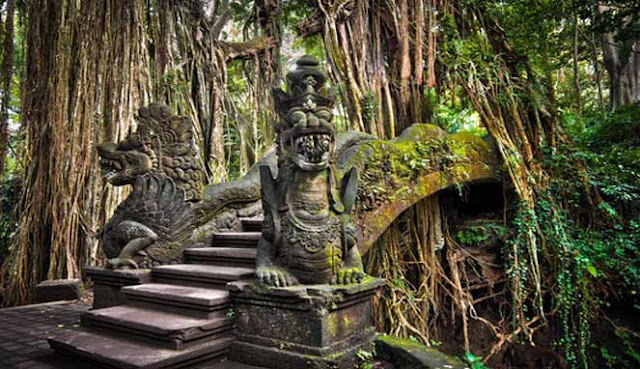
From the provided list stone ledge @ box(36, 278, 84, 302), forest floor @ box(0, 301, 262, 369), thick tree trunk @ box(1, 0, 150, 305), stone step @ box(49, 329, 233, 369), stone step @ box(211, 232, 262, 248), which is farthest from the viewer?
thick tree trunk @ box(1, 0, 150, 305)

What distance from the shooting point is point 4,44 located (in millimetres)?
4754

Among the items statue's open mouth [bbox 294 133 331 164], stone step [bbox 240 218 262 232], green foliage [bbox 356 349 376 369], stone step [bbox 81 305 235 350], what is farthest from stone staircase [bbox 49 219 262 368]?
statue's open mouth [bbox 294 133 331 164]

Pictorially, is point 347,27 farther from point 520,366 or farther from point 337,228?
point 520,366

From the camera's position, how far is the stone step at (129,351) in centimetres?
211

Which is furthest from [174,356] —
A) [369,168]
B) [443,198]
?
[443,198]

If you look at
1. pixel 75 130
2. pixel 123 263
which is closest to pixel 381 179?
pixel 123 263

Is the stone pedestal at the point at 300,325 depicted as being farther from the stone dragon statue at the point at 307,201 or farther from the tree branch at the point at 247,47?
the tree branch at the point at 247,47

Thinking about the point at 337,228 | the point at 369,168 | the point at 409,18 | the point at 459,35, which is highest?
the point at 409,18

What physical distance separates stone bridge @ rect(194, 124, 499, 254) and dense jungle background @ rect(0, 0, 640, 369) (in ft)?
1.33

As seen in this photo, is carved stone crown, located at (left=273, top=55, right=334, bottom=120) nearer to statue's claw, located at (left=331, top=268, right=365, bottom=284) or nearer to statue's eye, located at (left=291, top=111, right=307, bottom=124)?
statue's eye, located at (left=291, top=111, right=307, bottom=124)

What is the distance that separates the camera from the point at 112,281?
10.6 feet

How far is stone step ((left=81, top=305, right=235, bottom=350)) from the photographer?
2268mm

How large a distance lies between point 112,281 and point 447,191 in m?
3.67

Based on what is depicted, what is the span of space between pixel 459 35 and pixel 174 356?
4.64 metres
